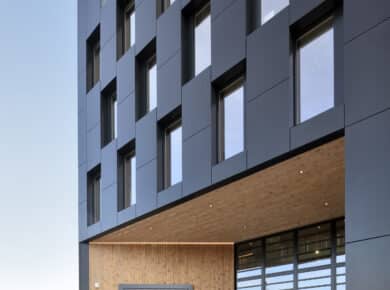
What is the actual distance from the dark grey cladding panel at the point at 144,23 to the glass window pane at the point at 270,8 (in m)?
5.29

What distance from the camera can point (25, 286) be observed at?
85.6 ft

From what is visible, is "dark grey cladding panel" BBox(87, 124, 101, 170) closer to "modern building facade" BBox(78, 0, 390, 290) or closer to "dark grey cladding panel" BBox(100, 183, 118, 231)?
"modern building facade" BBox(78, 0, 390, 290)

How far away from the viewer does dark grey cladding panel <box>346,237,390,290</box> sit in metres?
9.66

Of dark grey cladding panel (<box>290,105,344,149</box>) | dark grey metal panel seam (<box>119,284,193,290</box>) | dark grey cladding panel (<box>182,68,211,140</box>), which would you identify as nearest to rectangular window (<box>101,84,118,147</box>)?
dark grey metal panel seam (<box>119,284,193,290</box>)

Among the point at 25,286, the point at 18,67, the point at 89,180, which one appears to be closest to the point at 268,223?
the point at 89,180

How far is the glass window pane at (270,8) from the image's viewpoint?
529 inches

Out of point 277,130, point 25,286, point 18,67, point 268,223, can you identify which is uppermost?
point 18,67

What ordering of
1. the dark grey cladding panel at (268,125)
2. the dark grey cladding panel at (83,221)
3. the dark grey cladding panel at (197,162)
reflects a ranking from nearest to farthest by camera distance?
the dark grey cladding panel at (268,125)
the dark grey cladding panel at (197,162)
the dark grey cladding panel at (83,221)

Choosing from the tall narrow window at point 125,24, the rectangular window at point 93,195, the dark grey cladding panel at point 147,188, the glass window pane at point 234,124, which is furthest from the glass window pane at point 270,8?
the rectangular window at point 93,195

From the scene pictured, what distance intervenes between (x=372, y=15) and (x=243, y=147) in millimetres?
4812

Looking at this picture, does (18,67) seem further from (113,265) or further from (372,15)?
(372,15)

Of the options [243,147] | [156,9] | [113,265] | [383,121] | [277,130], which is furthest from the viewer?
[113,265]

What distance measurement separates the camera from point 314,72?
1250 centimetres

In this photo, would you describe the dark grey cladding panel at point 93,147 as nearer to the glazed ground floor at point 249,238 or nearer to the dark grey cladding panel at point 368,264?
the glazed ground floor at point 249,238
